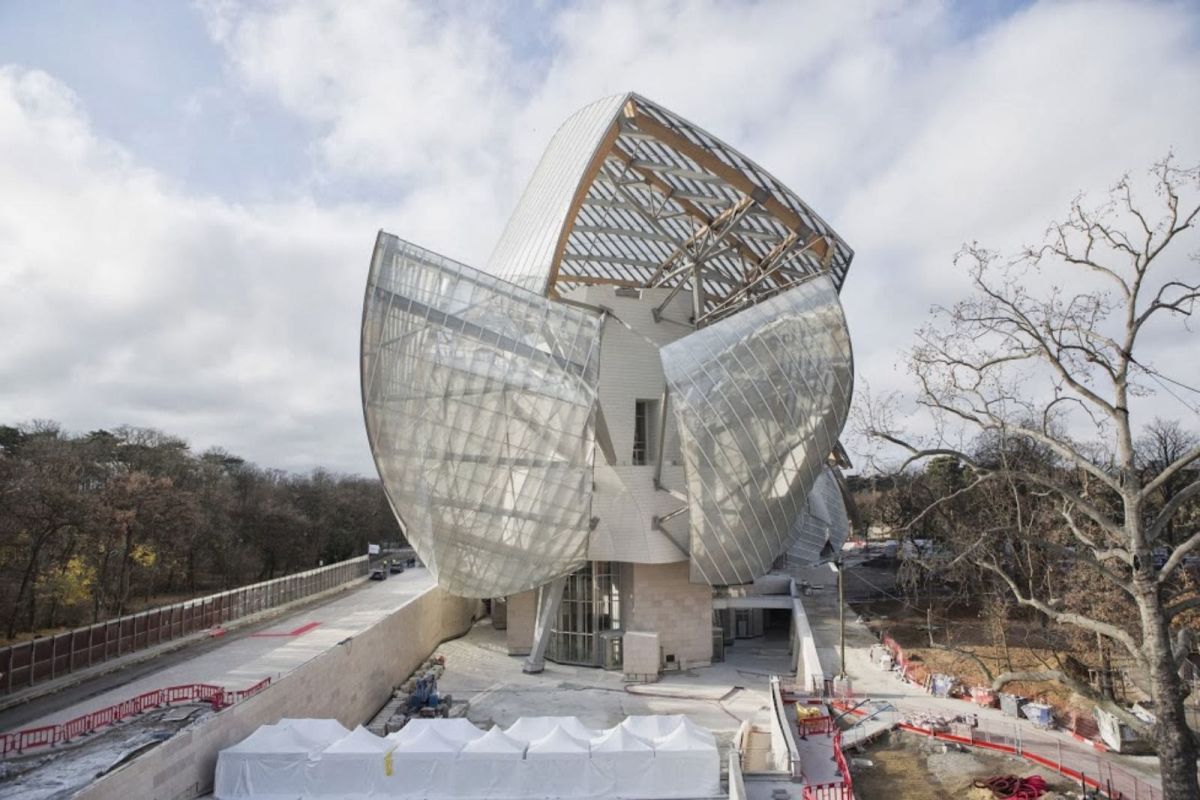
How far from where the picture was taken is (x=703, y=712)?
2598cm

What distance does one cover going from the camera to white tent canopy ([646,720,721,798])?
59.8ft

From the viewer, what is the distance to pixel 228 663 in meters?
26.7

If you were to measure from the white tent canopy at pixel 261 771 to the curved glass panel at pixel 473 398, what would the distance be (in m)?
11.7

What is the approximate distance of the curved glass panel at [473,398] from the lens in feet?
89.7

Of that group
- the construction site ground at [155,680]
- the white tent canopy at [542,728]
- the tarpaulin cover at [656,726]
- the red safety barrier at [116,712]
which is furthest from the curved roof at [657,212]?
the red safety barrier at [116,712]

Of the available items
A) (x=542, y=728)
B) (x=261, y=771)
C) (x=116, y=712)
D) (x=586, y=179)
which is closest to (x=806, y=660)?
(x=542, y=728)

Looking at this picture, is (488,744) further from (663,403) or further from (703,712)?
(663,403)

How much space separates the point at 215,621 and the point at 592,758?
2321 cm

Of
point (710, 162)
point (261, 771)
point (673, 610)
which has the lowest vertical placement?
point (261, 771)

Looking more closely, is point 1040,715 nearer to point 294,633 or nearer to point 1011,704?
point 1011,704

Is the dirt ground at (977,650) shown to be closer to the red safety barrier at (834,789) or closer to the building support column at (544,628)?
the red safety barrier at (834,789)

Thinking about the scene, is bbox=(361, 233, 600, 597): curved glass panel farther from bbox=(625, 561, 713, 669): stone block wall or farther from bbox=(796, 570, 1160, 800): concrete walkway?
bbox=(796, 570, 1160, 800): concrete walkway

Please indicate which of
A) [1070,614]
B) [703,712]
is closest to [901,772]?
[703,712]

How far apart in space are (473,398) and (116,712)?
45.0ft
